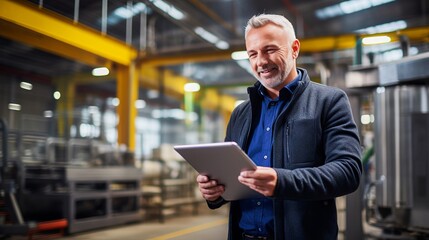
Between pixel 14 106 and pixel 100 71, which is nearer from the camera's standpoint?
pixel 14 106

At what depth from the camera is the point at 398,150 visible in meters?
4.68

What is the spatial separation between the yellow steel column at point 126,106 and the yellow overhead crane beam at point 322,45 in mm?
458

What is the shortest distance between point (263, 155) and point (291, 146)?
14 centimetres

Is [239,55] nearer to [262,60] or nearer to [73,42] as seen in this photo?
[73,42]

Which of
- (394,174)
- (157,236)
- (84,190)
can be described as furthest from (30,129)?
(394,174)

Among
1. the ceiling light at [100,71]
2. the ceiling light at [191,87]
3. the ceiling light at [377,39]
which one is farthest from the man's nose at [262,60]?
the ceiling light at [191,87]

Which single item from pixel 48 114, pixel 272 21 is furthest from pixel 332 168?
pixel 48 114

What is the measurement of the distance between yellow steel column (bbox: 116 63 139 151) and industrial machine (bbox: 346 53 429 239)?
4276 millimetres

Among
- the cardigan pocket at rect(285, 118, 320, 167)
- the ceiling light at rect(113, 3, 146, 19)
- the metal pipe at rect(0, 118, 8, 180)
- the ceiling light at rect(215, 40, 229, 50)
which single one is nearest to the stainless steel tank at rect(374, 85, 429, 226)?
the ceiling light at rect(113, 3, 146, 19)

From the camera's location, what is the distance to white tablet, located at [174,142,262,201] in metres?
1.25

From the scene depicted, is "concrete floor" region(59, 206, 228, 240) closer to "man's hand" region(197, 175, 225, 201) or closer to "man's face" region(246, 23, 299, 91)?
"man's hand" region(197, 175, 225, 201)

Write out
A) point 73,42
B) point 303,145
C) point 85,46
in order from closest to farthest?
point 303,145, point 73,42, point 85,46

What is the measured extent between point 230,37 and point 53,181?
5319 millimetres

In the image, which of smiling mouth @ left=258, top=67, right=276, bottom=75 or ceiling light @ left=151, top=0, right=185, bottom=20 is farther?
ceiling light @ left=151, top=0, right=185, bottom=20
